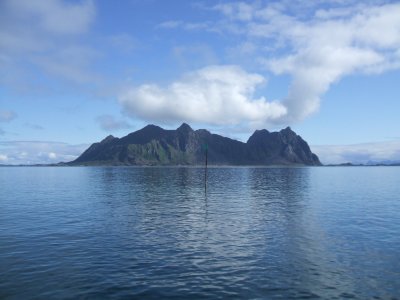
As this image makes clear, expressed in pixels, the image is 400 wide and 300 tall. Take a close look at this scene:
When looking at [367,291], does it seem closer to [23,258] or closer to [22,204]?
[23,258]

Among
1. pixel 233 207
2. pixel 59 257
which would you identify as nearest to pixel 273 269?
pixel 59 257

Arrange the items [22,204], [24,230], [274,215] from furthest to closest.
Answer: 1. [22,204]
2. [274,215]
3. [24,230]

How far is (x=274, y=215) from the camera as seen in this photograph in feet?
189

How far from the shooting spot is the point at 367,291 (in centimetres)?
2503

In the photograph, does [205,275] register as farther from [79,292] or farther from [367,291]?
[367,291]

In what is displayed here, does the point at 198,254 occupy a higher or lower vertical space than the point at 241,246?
lower

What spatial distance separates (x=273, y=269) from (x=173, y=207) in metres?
39.5

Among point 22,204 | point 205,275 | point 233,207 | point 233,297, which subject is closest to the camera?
point 233,297

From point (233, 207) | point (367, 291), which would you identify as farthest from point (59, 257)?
point (233, 207)

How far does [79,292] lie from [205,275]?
9670 mm

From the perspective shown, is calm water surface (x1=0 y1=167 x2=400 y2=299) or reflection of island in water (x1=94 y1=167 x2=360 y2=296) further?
reflection of island in water (x1=94 y1=167 x2=360 y2=296)

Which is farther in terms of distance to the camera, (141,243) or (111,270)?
(141,243)

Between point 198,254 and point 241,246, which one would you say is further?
point 241,246

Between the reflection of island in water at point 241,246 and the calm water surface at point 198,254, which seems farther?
the reflection of island in water at point 241,246
